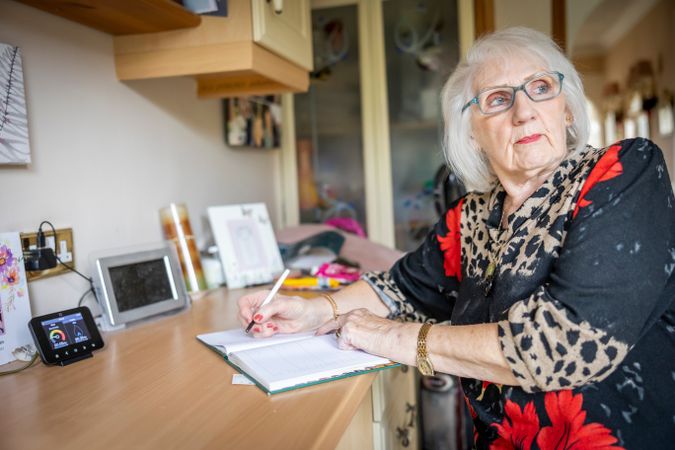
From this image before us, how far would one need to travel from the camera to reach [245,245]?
1.74 meters

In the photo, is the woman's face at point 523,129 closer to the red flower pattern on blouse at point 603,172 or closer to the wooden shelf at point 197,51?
the red flower pattern on blouse at point 603,172

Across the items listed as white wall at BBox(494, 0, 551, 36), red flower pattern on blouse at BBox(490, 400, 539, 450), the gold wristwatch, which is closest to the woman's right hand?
the gold wristwatch

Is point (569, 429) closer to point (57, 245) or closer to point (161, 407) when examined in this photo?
point (161, 407)

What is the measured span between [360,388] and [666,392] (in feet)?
1.53

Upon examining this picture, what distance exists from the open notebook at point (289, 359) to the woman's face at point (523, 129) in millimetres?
441

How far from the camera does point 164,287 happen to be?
1.36 meters

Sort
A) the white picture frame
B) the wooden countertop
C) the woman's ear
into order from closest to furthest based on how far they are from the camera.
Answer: the wooden countertop < the woman's ear < the white picture frame

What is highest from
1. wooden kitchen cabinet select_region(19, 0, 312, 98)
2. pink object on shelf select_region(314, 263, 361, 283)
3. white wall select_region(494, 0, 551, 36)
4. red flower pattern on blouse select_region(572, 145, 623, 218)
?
white wall select_region(494, 0, 551, 36)

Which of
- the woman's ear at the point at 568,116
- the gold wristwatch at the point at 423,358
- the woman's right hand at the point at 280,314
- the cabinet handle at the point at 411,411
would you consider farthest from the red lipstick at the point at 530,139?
the cabinet handle at the point at 411,411

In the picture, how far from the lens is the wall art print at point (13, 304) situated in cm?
100

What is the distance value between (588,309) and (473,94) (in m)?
0.53

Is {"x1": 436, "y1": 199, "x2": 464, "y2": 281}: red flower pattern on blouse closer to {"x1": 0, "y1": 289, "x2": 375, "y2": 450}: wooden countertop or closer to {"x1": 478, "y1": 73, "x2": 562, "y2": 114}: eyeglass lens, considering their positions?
{"x1": 478, "y1": 73, "x2": 562, "y2": 114}: eyeglass lens

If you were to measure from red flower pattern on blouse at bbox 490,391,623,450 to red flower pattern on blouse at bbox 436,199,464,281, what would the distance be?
0.39 meters

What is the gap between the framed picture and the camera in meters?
2.03
